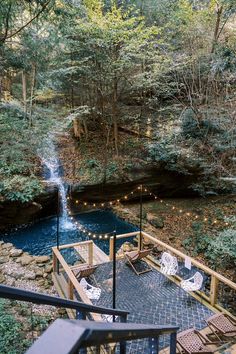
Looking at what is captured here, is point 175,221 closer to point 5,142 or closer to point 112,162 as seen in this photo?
point 112,162

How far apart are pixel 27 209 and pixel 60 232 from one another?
1900 mm

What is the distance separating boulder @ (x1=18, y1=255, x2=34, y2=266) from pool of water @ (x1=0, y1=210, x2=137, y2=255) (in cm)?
89

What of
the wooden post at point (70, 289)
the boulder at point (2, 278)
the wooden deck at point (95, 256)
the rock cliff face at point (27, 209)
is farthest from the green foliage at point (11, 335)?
the rock cliff face at point (27, 209)

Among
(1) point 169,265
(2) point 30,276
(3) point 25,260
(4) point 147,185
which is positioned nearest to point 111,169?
(4) point 147,185

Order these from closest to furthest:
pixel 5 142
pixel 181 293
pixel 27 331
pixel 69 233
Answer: pixel 27 331 < pixel 181 293 < pixel 5 142 < pixel 69 233

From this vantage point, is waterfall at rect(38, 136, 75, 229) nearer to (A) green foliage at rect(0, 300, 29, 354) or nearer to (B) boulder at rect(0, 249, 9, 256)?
(B) boulder at rect(0, 249, 9, 256)

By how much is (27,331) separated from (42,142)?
27.7ft

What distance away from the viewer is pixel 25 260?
9203mm

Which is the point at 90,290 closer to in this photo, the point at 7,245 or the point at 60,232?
the point at 7,245

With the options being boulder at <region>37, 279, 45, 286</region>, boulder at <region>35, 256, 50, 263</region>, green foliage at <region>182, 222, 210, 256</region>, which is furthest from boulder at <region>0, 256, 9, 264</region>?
green foliage at <region>182, 222, 210, 256</region>

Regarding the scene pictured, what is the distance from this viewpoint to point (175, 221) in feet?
40.6

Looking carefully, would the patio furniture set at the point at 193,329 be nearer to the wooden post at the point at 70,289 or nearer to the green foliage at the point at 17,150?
the wooden post at the point at 70,289

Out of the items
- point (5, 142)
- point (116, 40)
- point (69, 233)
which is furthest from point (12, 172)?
point (116, 40)

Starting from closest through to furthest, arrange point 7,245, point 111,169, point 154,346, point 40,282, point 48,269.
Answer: point 154,346 < point 40,282 < point 48,269 < point 7,245 < point 111,169
